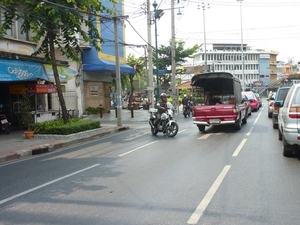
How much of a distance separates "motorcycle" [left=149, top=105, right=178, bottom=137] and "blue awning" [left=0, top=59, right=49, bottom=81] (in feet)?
21.1

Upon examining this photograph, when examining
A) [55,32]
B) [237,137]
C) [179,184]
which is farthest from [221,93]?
[179,184]

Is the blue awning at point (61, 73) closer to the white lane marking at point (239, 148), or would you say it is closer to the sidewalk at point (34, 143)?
the sidewalk at point (34, 143)

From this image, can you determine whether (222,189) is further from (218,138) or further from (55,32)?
(55,32)

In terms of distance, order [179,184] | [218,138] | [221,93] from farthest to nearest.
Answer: [221,93]
[218,138]
[179,184]

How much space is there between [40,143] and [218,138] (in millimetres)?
6757

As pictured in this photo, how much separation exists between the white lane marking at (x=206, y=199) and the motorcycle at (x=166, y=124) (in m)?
6.72

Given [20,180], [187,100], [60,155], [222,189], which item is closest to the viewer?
[222,189]

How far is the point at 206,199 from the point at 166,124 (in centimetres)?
893

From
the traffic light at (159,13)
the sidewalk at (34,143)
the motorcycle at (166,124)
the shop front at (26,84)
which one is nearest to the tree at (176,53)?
the traffic light at (159,13)

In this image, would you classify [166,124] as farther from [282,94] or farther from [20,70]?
[20,70]

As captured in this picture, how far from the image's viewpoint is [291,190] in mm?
5809

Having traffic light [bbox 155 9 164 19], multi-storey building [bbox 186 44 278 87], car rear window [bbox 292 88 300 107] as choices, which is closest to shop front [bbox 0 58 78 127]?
traffic light [bbox 155 9 164 19]

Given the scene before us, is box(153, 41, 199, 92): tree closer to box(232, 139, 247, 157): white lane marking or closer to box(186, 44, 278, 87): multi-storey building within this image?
box(232, 139, 247, 157): white lane marking

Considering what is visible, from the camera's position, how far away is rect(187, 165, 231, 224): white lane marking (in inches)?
182
